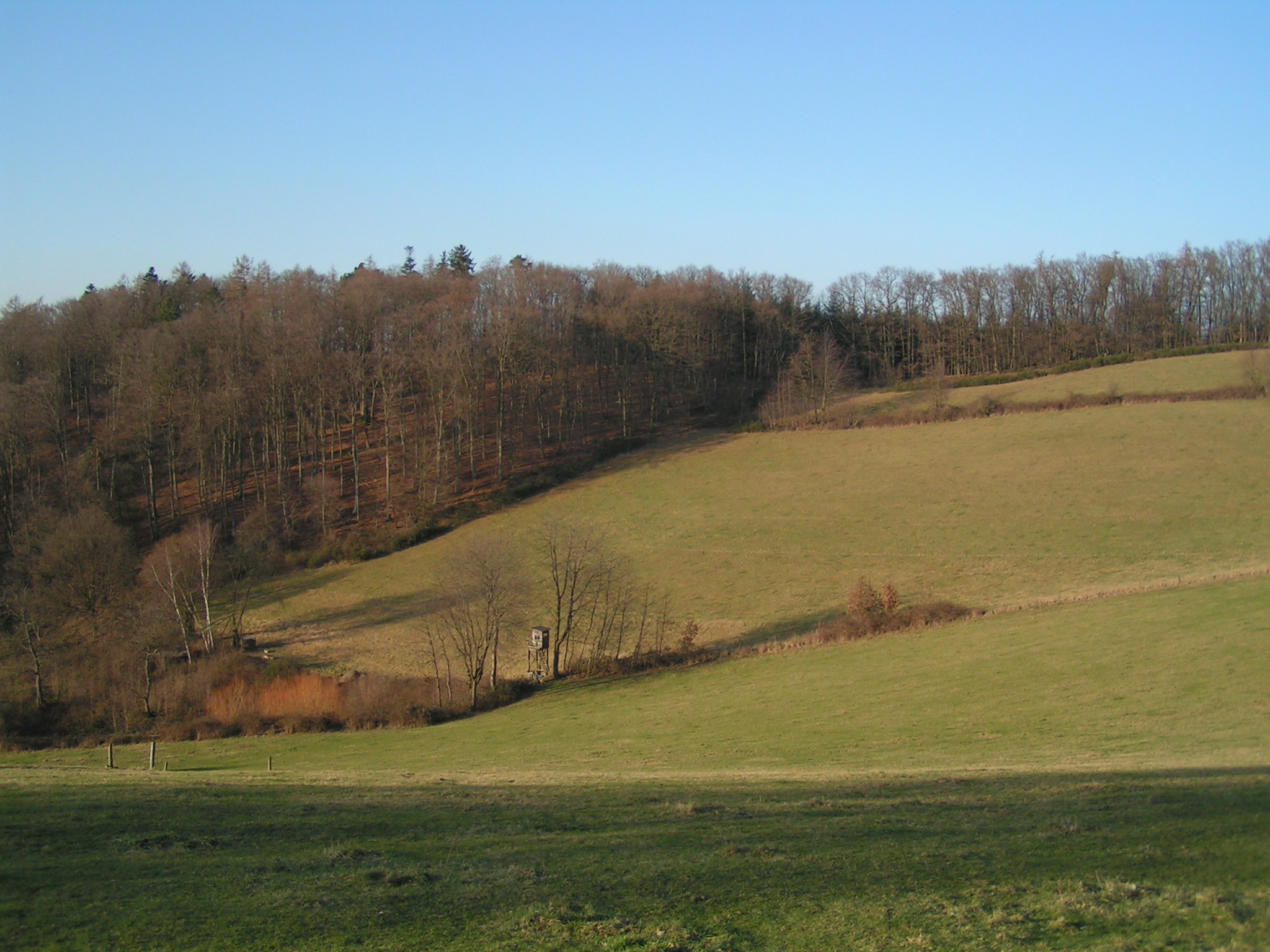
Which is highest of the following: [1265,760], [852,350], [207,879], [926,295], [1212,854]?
[926,295]

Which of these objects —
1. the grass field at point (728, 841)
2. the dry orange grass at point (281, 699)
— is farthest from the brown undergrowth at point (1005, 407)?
the grass field at point (728, 841)

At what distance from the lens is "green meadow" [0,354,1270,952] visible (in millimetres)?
8703

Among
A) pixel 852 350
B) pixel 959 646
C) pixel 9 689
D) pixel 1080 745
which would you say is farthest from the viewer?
pixel 852 350

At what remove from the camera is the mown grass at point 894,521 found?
45.0 m

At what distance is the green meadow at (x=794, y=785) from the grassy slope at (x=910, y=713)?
0.59 ft

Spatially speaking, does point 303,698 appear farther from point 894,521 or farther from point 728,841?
point 894,521

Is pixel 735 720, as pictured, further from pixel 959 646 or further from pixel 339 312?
pixel 339 312

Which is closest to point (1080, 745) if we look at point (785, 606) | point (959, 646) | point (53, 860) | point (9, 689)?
point (959, 646)

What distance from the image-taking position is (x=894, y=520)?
5628cm

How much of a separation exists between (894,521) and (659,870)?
48.9 metres

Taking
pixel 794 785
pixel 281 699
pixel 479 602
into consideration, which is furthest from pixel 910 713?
pixel 281 699

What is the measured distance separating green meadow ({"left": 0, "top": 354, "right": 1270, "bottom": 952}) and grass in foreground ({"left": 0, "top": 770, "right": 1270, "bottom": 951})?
0.05 meters

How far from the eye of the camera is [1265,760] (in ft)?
50.7

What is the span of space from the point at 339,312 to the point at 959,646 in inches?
2659
